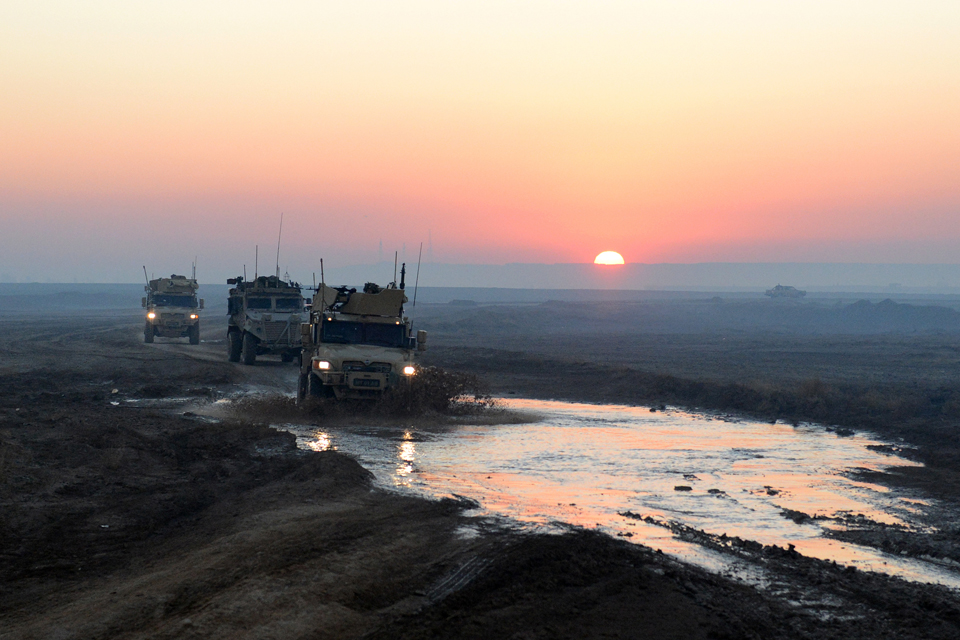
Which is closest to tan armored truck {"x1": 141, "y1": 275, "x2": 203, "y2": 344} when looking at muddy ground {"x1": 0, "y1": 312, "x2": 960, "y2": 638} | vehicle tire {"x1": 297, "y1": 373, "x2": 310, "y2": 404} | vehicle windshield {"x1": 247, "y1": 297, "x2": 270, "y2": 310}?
vehicle windshield {"x1": 247, "y1": 297, "x2": 270, "y2": 310}

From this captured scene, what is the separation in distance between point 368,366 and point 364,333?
1.12 meters

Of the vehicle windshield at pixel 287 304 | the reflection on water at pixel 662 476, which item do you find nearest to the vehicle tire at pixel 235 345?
the vehicle windshield at pixel 287 304

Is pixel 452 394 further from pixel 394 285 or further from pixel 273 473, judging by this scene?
pixel 273 473

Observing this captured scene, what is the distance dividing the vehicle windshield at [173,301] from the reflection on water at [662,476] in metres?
24.2

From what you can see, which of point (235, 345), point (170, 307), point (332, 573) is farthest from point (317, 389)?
point (170, 307)

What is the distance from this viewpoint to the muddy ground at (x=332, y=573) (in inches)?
226

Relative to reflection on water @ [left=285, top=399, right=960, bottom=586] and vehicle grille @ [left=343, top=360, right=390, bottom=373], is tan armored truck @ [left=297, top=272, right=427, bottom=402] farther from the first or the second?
reflection on water @ [left=285, top=399, right=960, bottom=586]

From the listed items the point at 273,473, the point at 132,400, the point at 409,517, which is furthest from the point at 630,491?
the point at 132,400

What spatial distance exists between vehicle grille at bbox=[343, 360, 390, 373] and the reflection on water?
4.29ft

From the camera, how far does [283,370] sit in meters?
28.3

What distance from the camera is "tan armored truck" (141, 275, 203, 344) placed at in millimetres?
37969

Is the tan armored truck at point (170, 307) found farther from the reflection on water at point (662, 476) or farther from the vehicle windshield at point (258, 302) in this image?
the reflection on water at point (662, 476)

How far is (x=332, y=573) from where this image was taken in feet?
21.8

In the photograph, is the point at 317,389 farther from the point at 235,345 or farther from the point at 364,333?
the point at 235,345
